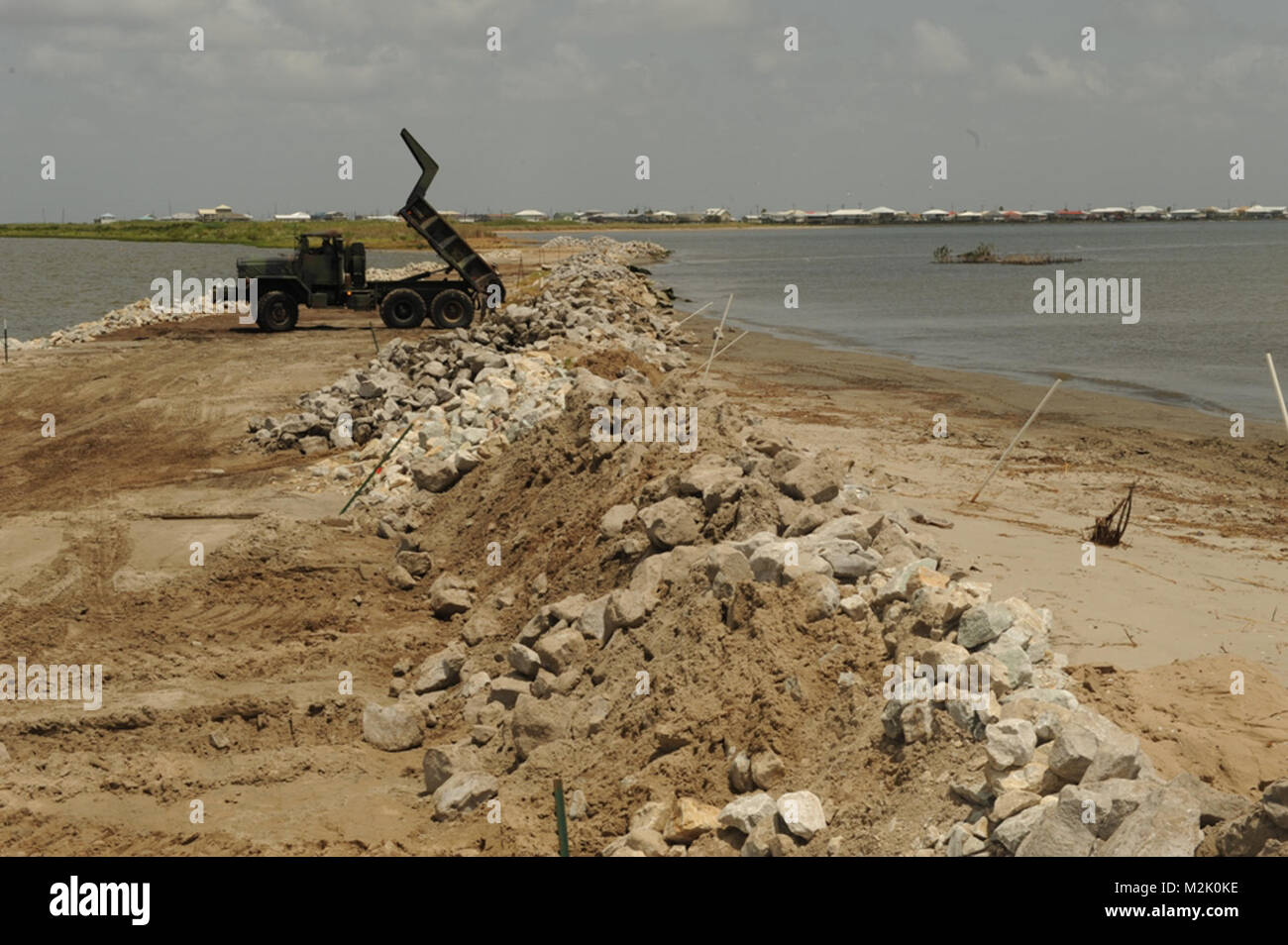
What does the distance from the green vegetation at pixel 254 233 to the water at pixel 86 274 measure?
4.28 m

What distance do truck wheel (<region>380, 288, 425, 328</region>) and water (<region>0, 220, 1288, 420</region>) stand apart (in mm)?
10436

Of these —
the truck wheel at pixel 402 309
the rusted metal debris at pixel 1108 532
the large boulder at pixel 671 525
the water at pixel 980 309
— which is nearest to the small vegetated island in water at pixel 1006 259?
the water at pixel 980 309

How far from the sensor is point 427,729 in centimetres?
797

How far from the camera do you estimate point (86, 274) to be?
5850 cm

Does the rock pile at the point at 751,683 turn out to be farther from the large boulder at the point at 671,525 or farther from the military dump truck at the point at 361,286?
the military dump truck at the point at 361,286

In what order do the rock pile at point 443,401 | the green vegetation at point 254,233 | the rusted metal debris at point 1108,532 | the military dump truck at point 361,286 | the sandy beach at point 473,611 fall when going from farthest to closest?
the green vegetation at point 254,233, the military dump truck at point 361,286, the rock pile at point 443,401, the rusted metal debris at point 1108,532, the sandy beach at point 473,611

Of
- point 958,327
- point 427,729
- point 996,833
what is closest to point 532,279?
point 958,327

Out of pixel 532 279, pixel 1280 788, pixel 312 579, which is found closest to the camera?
pixel 1280 788

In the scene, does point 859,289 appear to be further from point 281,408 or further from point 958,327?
point 281,408

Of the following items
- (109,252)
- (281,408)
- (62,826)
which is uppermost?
(109,252)

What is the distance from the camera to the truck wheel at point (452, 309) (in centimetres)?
2712

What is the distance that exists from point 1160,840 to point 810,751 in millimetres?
1902

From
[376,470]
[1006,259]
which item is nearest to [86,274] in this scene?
[376,470]

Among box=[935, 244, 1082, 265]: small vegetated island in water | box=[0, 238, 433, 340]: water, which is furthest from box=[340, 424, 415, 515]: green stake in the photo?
box=[935, 244, 1082, 265]: small vegetated island in water
